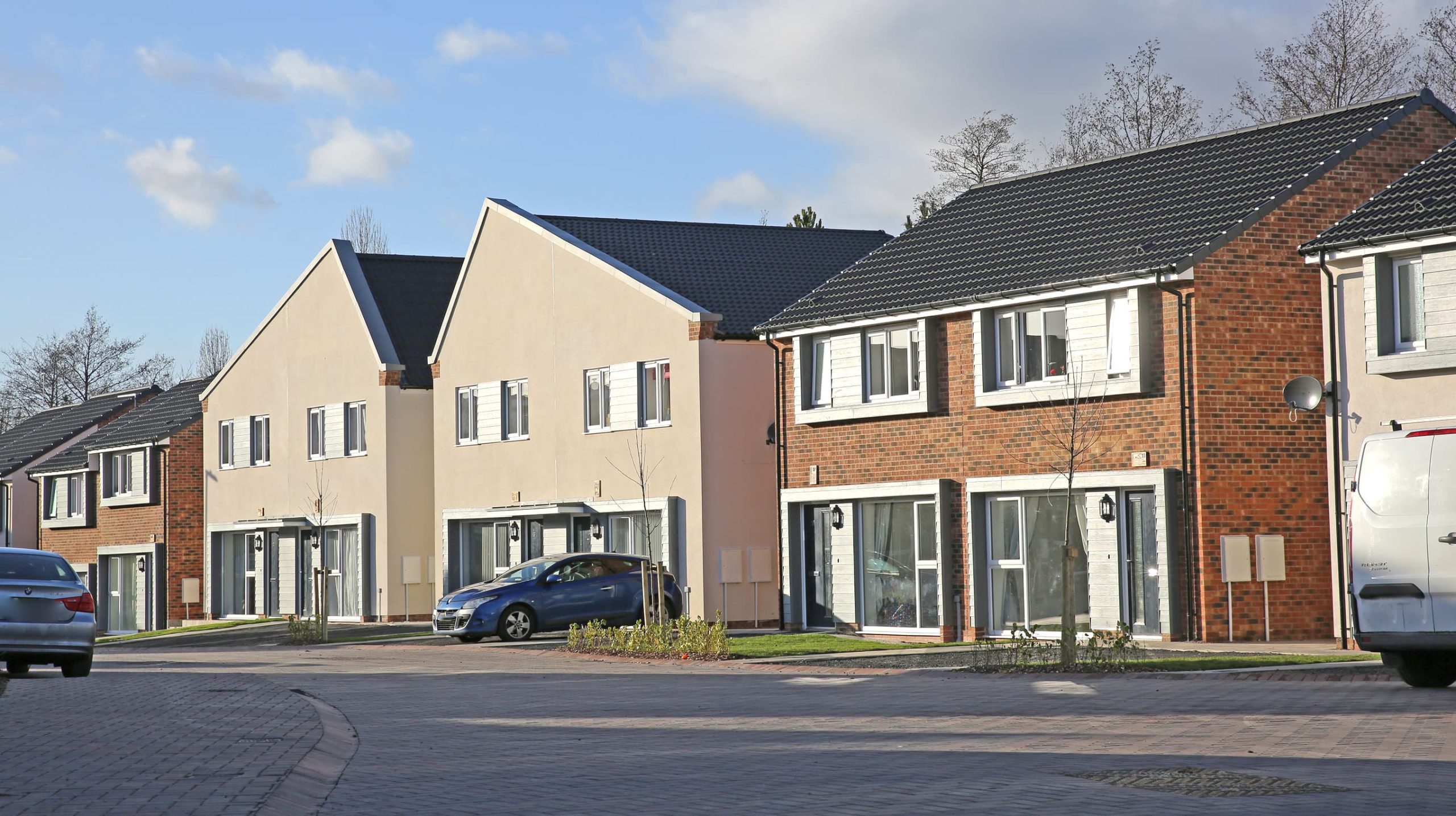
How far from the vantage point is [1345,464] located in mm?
23125

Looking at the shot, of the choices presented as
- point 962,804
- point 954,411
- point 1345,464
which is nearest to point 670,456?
point 954,411

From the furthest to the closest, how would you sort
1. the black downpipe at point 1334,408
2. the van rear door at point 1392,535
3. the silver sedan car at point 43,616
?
the black downpipe at point 1334,408
the silver sedan car at point 43,616
the van rear door at point 1392,535

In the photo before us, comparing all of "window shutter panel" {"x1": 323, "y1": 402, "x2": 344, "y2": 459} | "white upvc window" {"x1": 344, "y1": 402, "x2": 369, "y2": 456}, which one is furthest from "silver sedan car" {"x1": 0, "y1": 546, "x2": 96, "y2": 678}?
"window shutter panel" {"x1": 323, "y1": 402, "x2": 344, "y2": 459}

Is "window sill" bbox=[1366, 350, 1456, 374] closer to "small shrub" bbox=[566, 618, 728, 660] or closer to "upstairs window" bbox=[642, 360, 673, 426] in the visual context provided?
"small shrub" bbox=[566, 618, 728, 660]

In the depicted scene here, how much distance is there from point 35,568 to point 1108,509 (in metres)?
14.1

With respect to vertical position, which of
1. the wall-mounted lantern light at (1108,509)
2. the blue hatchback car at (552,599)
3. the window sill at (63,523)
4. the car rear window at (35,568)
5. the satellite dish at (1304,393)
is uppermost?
the satellite dish at (1304,393)

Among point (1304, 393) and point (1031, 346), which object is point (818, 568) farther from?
point (1304, 393)

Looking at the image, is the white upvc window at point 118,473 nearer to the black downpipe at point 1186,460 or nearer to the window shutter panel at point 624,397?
the window shutter panel at point 624,397

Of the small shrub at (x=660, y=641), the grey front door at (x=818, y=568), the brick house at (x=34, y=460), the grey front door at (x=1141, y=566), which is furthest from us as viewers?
the brick house at (x=34, y=460)

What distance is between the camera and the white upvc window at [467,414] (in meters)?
40.5

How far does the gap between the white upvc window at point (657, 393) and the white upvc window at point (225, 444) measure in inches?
728

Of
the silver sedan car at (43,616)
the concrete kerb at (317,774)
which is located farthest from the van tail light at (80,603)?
the concrete kerb at (317,774)

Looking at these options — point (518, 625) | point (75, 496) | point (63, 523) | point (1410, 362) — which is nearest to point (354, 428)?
point (518, 625)

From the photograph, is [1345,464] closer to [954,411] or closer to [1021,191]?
[954,411]
